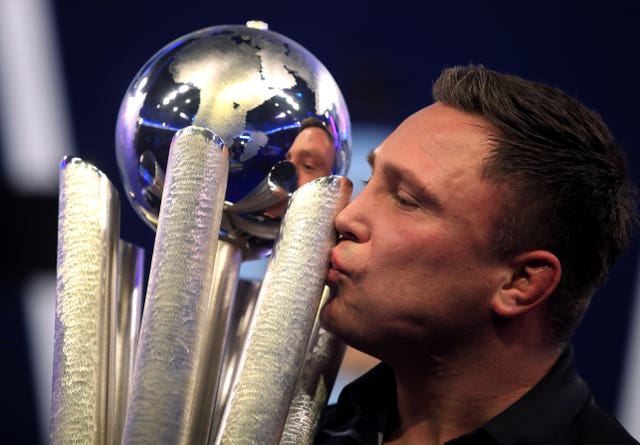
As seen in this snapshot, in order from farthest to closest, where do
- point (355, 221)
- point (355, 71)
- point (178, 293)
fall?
point (355, 71) → point (355, 221) → point (178, 293)

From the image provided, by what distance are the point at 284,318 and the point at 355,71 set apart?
1.38 m

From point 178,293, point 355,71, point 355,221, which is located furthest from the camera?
point 355,71

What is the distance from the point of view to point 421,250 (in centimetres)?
104

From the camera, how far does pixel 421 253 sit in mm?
1040

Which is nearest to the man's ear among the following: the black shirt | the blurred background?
the black shirt

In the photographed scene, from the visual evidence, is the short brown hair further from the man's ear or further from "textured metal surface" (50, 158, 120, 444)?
"textured metal surface" (50, 158, 120, 444)

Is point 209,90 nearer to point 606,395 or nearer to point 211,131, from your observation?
point 211,131

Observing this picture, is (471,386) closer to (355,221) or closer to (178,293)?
(355,221)

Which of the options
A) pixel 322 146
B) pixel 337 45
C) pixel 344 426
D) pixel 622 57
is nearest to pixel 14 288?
pixel 337 45

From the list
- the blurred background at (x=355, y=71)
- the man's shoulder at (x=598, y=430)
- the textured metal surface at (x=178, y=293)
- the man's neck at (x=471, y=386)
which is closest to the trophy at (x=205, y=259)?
the textured metal surface at (x=178, y=293)

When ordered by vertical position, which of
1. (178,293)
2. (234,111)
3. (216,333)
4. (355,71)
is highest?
(234,111)

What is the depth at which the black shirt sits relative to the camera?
1.04 meters

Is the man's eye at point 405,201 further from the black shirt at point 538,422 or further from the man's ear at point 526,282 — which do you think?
the black shirt at point 538,422

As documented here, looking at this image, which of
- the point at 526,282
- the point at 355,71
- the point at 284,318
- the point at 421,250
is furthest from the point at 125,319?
the point at 355,71
